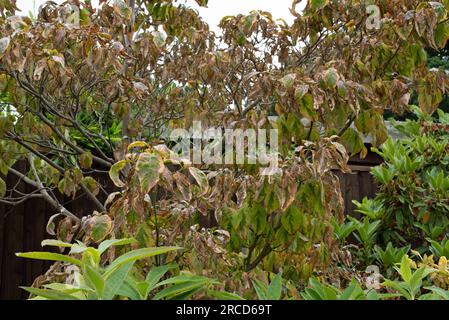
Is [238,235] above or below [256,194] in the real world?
below

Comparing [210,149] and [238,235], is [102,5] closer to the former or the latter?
[210,149]

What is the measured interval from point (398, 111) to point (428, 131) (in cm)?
212

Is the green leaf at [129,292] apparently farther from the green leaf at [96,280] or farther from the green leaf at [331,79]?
the green leaf at [331,79]

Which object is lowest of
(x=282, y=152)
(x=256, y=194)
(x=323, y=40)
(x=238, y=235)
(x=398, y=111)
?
(x=238, y=235)

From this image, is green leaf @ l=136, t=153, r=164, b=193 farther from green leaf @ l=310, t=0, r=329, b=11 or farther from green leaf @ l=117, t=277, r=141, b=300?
green leaf @ l=310, t=0, r=329, b=11

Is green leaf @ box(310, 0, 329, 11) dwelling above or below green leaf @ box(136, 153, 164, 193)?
above

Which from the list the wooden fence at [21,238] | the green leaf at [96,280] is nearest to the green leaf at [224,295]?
the green leaf at [96,280]

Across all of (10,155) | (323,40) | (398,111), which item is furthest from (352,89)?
(10,155)

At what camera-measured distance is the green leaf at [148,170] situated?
2145 millimetres

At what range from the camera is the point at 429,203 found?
4.66 m

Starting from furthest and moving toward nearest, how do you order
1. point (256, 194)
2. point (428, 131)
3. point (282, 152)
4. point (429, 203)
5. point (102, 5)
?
point (428, 131)
point (429, 203)
point (102, 5)
point (282, 152)
point (256, 194)

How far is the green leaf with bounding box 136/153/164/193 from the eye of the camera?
2.14 meters

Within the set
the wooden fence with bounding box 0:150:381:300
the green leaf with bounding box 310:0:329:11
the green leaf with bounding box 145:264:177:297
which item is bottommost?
the wooden fence with bounding box 0:150:381:300

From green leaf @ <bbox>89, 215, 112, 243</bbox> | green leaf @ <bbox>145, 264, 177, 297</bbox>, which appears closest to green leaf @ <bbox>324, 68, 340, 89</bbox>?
green leaf @ <bbox>89, 215, 112, 243</bbox>
